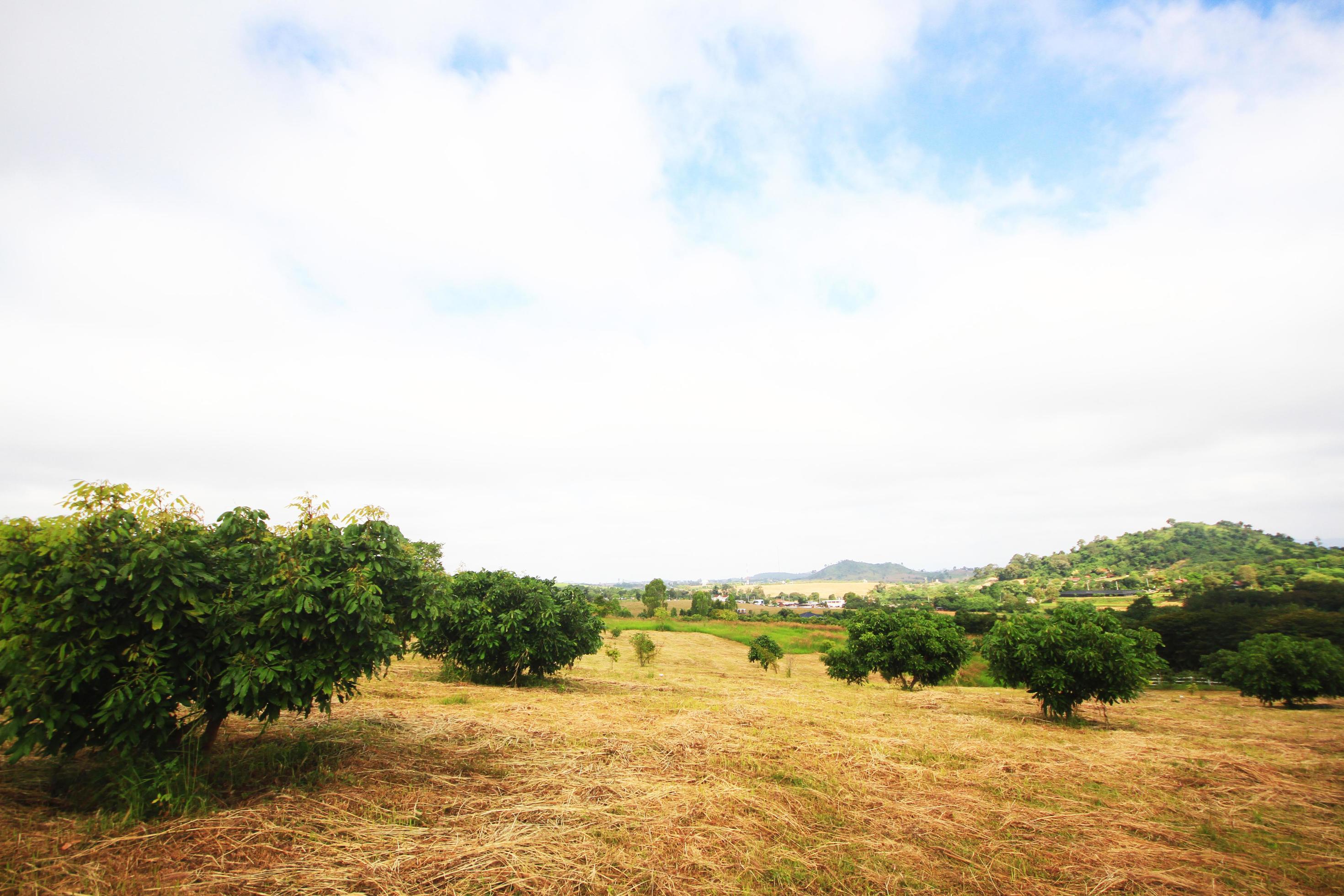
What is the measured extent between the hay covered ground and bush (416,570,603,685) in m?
5.61

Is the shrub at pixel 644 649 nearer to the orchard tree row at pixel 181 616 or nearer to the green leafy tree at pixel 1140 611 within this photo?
the orchard tree row at pixel 181 616

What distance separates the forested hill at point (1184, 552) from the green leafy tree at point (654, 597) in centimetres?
12727

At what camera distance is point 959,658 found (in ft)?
103

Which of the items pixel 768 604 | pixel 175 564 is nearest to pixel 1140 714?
pixel 175 564

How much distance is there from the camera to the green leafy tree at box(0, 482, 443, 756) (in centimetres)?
566

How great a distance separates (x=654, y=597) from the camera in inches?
4879

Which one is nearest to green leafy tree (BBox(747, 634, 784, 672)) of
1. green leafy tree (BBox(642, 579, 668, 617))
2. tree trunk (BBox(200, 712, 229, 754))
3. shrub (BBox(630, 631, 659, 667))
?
shrub (BBox(630, 631, 659, 667))

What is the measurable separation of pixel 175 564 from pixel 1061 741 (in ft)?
59.3

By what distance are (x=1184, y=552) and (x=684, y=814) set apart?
219401 mm

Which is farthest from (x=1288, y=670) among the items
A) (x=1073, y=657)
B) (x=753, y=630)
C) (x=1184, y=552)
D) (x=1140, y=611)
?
(x=1184, y=552)

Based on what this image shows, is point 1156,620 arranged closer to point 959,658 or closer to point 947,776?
point 959,658

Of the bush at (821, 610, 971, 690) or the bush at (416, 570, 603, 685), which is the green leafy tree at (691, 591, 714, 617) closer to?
the bush at (821, 610, 971, 690)

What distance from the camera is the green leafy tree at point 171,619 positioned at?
18.6 ft

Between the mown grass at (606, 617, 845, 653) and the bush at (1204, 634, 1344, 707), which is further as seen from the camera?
the mown grass at (606, 617, 845, 653)
